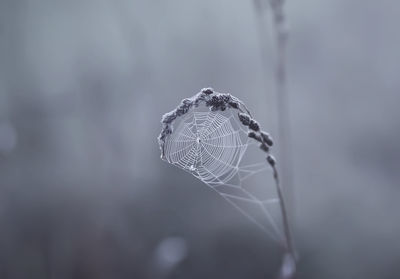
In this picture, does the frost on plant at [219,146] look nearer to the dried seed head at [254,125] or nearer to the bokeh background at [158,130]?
the dried seed head at [254,125]

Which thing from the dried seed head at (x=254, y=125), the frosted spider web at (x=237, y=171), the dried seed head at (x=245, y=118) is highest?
the dried seed head at (x=245, y=118)

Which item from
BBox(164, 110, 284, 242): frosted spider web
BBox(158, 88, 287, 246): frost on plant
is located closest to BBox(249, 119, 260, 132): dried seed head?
BBox(158, 88, 287, 246): frost on plant

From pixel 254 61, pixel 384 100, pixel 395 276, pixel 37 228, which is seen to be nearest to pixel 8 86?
pixel 37 228

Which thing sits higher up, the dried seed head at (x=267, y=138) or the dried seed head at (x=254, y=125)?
the dried seed head at (x=254, y=125)

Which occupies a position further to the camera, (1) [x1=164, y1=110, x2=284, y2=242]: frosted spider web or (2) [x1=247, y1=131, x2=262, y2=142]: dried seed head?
(1) [x1=164, y1=110, x2=284, y2=242]: frosted spider web

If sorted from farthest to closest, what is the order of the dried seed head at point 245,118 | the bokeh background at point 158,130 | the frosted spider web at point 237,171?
the bokeh background at point 158,130, the frosted spider web at point 237,171, the dried seed head at point 245,118

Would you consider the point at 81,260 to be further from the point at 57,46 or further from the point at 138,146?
the point at 57,46

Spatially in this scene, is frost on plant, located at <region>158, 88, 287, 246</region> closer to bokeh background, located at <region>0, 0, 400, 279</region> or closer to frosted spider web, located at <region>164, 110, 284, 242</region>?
frosted spider web, located at <region>164, 110, 284, 242</region>

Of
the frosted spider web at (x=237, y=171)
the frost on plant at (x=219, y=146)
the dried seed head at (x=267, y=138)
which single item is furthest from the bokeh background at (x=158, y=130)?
the dried seed head at (x=267, y=138)
